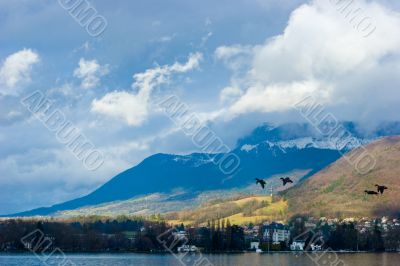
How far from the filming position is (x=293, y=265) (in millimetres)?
125000

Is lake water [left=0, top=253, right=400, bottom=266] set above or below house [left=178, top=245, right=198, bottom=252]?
below

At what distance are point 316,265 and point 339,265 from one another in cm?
508

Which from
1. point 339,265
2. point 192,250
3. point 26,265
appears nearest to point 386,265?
point 339,265

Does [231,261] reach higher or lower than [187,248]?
lower

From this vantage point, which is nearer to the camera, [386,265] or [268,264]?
[386,265]

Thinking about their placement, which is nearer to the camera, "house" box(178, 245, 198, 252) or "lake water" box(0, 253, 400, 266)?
"lake water" box(0, 253, 400, 266)

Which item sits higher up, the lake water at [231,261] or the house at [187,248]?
the house at [187,248]

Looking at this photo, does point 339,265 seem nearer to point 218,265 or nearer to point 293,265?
point 293,265

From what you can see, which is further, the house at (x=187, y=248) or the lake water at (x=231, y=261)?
the house at (x=187, y=248)

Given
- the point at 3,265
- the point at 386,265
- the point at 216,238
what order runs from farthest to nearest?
the point at 216,238 → the point at 3,265 → the point at 386,265

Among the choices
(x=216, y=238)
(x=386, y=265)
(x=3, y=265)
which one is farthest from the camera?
(x=216, y=238)

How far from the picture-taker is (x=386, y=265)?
392 feet

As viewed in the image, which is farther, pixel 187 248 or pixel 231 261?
pixel 187 248

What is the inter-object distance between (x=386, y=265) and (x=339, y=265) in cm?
866
